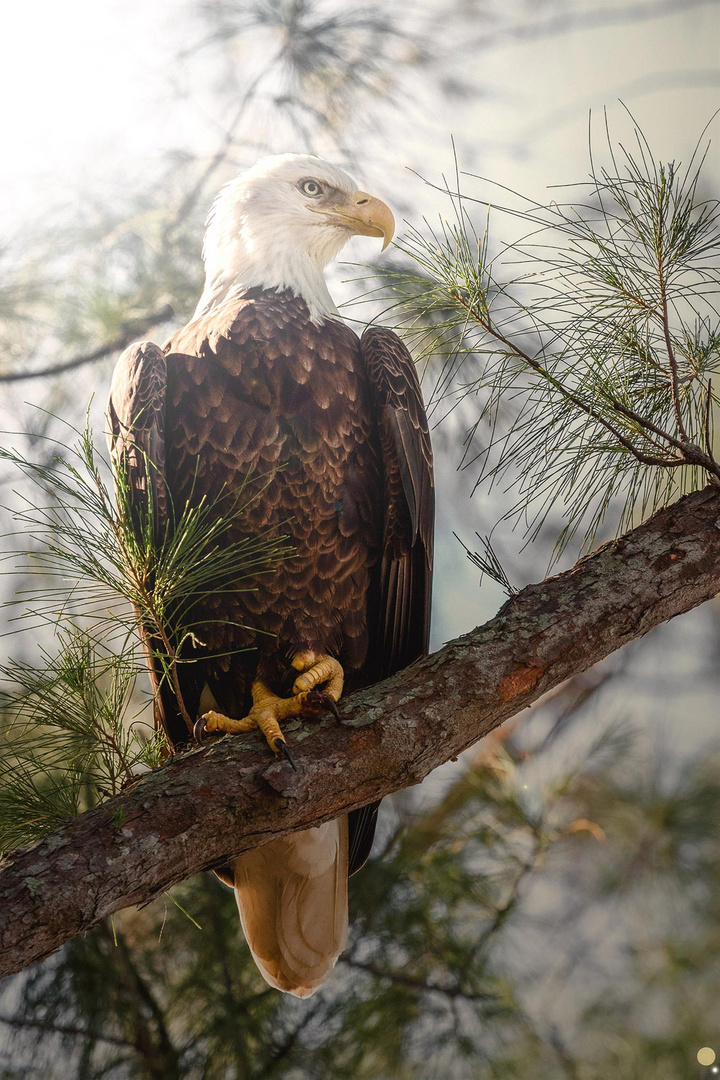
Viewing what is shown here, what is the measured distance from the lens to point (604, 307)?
108 cm

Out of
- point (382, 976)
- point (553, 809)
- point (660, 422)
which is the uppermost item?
point (660, 422)

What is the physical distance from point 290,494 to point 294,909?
64 centimetres

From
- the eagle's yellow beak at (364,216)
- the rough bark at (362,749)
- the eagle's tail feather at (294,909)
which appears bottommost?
the eagle's tail feather at (294,909)

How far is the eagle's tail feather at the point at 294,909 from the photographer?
1.29 meters

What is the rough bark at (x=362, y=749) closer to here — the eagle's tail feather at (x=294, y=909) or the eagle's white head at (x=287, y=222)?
the eagle's tail feather at (x=294, y=909)

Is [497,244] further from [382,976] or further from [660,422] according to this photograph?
[382,976]

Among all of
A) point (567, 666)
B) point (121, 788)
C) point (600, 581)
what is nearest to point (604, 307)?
point (600, 581)

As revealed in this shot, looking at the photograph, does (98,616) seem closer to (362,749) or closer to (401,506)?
(362,749)

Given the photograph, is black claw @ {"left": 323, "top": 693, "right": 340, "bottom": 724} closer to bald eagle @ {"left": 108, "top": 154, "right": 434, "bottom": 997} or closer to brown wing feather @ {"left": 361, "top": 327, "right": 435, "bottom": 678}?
bald eagle @ {"left": 108, "top": 154, "right": 434, "bottom": 997}

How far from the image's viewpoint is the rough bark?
0.82 m

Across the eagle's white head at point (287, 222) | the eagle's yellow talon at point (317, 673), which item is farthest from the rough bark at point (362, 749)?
the eagle's white head at point (287, 222)

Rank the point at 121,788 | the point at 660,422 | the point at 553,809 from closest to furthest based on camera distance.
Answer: the point at 121,788 < the point at 660,422 < the point at 553,809

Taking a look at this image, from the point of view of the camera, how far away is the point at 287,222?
1.40 meters

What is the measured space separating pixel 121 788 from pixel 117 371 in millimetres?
592
